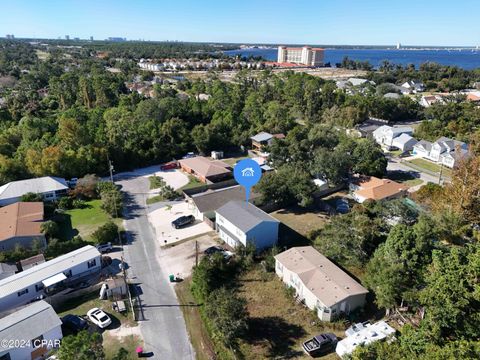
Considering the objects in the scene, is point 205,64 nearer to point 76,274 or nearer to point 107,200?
point 107,200

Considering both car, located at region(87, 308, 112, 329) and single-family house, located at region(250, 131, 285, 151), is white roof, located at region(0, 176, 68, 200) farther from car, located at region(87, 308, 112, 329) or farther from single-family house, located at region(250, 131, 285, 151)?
single-family house, located at region(250, 131, 285, 151)

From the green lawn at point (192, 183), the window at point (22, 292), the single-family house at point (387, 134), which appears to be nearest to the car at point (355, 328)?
the window at point (22, 292)

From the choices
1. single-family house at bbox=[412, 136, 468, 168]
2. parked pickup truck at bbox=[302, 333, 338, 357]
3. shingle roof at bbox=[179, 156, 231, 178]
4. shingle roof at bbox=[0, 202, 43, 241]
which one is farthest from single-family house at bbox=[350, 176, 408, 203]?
shingle roof at bbox=[0, 202, 43, 241]

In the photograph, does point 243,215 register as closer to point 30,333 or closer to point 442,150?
point 30,333

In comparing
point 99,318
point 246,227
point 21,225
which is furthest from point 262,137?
point 99,318

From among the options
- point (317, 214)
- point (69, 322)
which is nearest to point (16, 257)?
point (69, 322)

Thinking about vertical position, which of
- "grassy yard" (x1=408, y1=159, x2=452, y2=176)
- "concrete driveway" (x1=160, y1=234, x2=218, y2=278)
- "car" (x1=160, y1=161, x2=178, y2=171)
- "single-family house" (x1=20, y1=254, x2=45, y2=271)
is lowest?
"concrete driveway" (x1=160, y1=234, x2=218, y2=278)
